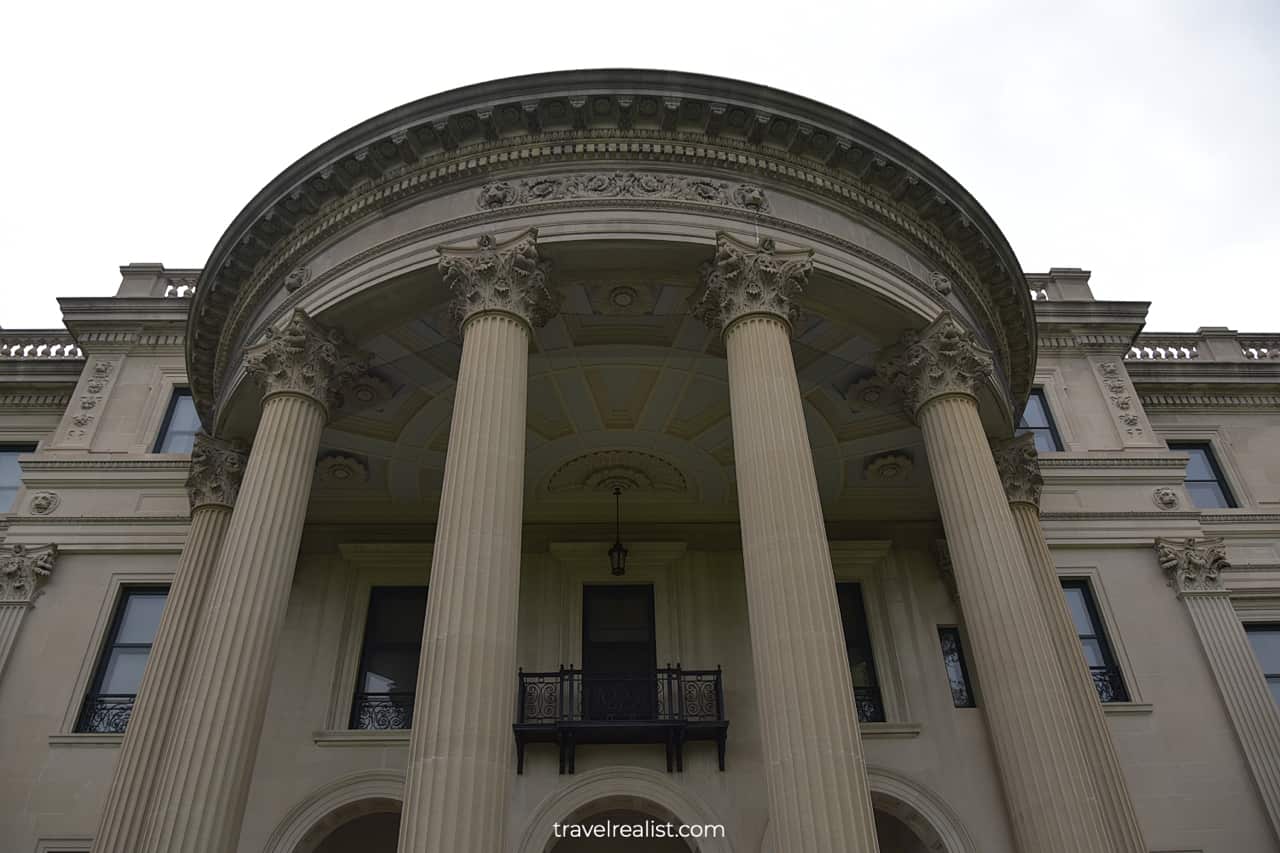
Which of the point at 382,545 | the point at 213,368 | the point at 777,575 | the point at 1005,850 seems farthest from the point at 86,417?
the point at 1005,850

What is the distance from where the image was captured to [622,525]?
21.3 meters

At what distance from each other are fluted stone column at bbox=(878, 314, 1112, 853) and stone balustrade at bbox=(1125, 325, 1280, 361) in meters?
12.9

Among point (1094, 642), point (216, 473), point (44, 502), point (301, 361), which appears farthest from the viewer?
point (44, 502)

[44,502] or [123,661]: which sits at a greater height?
[44,502]

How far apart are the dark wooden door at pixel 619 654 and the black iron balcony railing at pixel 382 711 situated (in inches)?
143

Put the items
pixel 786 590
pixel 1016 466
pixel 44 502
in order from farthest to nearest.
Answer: pixel 44 502 < pixel 1016 466 < pixel 786 590

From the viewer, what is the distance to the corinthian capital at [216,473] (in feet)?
59.9

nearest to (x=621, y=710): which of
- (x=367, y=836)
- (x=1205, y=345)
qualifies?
(x=367, y=836)

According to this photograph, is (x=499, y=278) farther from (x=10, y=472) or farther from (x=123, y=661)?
(x=10, y=472)

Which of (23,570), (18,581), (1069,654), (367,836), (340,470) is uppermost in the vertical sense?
(340,470)

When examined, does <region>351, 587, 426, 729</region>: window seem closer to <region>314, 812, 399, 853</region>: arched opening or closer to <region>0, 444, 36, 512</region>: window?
<region>314, 812, 399, 853</region>: arched opening

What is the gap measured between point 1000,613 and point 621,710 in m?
8.29

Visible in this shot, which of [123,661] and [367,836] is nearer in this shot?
[367,836]

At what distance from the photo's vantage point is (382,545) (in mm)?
20797
